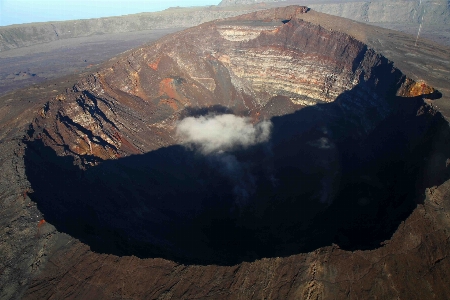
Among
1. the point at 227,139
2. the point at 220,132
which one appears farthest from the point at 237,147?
the point at 220,132

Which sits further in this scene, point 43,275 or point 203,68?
point 203,68

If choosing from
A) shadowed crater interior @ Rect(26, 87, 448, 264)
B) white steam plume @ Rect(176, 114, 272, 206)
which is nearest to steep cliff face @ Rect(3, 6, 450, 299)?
shadowed crater interior @ Rect(26, 87, 448, 264)

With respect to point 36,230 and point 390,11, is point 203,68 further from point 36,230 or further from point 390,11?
point 390,11

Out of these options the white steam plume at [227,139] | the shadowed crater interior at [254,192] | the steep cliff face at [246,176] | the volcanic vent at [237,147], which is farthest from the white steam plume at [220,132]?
the shadowed crater interior at [254,192]

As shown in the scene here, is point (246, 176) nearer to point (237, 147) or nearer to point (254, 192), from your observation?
point (254, 192)

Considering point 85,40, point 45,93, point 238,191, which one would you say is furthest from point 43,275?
point 85,40
